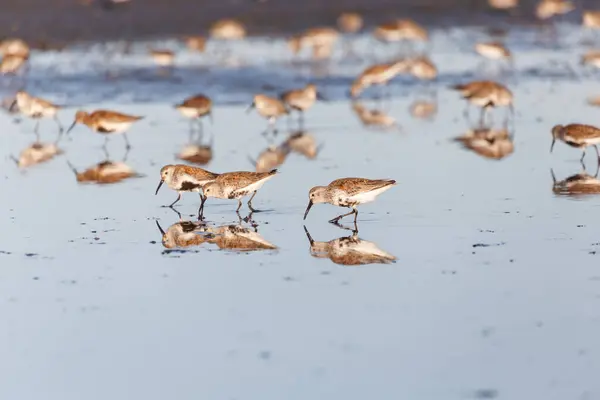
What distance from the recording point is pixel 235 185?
12.0m

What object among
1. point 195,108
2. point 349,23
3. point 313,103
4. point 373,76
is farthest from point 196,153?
point 349,23

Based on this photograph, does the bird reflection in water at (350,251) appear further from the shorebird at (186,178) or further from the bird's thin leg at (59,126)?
the bird's thin leg at (59,126)

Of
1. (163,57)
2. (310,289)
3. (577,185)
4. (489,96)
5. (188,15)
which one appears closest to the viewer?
(310,289)

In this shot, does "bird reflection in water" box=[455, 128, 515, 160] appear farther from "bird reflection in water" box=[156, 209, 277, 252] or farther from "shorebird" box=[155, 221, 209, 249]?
"shorebird" box=[155, 221, 209, 249]

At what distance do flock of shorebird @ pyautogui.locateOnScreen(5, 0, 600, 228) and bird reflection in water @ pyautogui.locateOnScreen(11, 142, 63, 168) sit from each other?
0.60m

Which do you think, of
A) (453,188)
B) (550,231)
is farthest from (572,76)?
(550,231)

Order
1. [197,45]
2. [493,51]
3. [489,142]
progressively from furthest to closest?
[197,45], [493,51], [489,142]

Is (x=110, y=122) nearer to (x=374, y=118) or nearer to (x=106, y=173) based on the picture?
(x=106, y=173)

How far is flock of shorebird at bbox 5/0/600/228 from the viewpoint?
1195cm

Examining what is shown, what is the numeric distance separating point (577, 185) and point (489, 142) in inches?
125

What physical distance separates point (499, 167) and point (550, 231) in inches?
A: 137

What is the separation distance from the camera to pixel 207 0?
34.8 meters

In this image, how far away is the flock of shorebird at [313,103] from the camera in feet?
39.2

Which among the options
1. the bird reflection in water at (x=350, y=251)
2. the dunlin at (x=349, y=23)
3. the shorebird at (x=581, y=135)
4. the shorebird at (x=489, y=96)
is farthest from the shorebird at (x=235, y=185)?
the dunlin at (x=349, y=23)
